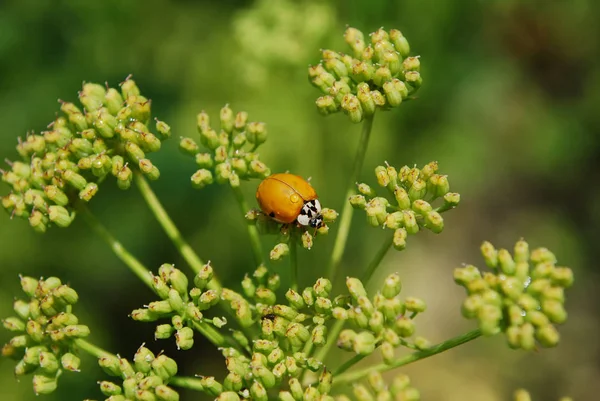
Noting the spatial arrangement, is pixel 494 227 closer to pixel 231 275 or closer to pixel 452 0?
pixel 452 0

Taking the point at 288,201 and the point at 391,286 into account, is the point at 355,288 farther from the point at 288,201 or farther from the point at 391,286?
the point at 288,201

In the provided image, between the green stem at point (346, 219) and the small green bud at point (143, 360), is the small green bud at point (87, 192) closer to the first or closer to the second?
the small green bud at point (143, 360)

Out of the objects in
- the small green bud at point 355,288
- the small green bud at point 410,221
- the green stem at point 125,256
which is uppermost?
the green stem at point 125,256

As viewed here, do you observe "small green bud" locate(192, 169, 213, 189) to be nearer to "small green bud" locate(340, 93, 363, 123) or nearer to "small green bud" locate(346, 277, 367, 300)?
"small green bud" locate(340, 93, 363, 123)

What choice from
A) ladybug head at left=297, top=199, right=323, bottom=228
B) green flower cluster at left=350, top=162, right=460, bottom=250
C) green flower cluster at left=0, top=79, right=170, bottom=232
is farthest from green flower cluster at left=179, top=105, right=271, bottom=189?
green flower cluster at left=350, top=162, right=460, bottom=250

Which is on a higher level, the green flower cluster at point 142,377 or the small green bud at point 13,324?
the small green bud at point 13,324

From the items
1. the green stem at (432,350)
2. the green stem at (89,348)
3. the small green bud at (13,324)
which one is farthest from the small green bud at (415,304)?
the small green bud at (13,324)
